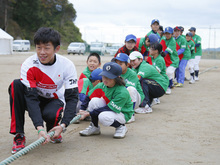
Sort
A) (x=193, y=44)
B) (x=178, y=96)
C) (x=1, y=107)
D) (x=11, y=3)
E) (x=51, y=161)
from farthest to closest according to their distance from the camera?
(x=11, y=3) < (x=193, y=44) < (x=178, y=96) < (x=1, y=107) < (x=51, y=161)

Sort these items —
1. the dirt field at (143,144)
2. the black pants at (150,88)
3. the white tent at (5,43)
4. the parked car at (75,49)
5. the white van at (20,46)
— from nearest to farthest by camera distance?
the dirt field at (143,144) < the black pants at (150,88) < the white tent at (5,43) < the parked car at (75,49) < the white van at (20,46)

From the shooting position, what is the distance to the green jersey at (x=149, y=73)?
5.82m

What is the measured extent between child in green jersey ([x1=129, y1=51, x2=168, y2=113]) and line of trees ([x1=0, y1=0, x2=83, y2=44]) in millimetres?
40469

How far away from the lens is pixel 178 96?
7.82 metres

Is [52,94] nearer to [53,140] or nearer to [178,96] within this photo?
[53,140]

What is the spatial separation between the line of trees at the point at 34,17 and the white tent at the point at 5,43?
1466 centimetres

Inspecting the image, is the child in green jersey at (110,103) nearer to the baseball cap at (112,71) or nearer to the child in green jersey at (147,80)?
the baseball cap at (112,71)

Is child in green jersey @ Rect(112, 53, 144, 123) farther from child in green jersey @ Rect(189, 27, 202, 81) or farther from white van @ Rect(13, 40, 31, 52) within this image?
white van @ Rect(13, 40, 31, 52)

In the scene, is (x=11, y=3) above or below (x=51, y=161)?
above

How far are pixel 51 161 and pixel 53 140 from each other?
63cm

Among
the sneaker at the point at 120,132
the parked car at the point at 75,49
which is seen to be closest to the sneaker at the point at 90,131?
the sneaker at the point at 120,132

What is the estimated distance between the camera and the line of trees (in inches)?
1747

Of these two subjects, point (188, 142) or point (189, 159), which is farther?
point (188, 142)

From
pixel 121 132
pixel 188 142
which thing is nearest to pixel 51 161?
pixel 121 132
